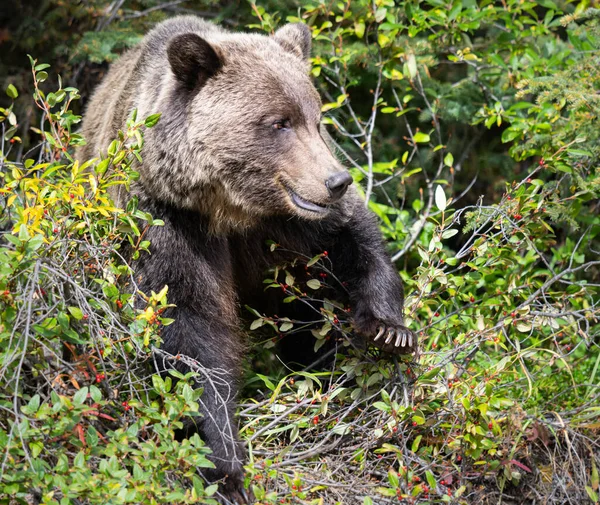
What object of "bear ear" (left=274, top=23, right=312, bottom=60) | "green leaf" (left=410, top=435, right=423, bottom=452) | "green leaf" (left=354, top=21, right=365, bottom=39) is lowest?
"green leaf" (left=410, top=435, right=423, bottom=452)

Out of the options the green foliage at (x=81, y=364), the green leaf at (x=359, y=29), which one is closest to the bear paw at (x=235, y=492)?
the green foliage at (x=81, y=364)

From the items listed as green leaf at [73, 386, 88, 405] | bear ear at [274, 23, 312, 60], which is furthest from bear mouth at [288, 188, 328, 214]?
green leaf at [73, 386, 88, 405]

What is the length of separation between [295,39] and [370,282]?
150 cm

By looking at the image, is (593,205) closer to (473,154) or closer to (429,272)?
(473,154)

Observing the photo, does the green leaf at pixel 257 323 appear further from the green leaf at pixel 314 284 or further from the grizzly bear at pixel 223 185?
the green leaf at pixel 314 284

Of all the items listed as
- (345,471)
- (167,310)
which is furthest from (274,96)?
(345,471)

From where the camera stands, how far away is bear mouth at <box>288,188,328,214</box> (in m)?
4.14

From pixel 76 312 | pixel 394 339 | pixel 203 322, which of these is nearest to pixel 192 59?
pixel 203 322

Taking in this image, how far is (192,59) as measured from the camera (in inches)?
166

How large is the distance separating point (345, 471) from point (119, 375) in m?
1.29

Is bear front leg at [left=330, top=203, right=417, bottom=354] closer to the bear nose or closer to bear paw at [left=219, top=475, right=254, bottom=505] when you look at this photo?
the bear nose

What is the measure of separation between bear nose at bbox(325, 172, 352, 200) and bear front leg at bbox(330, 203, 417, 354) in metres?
0.68

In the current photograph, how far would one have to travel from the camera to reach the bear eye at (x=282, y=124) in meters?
4.23

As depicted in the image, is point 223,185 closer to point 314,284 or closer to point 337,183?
point 337,183
